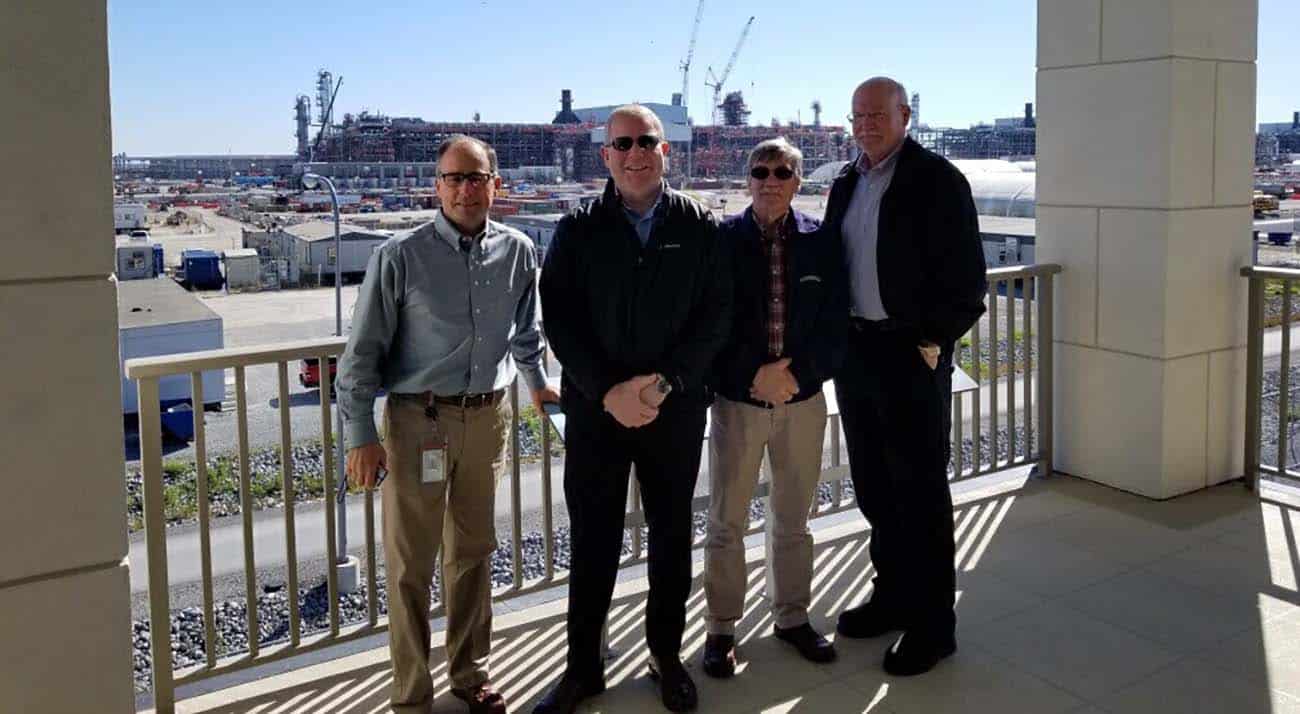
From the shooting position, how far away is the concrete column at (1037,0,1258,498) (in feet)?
14.4

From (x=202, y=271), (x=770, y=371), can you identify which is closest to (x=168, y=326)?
(x=770, y=371)

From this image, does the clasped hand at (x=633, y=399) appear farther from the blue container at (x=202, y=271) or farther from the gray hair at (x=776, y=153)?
the blue container at (x=202, y=271)

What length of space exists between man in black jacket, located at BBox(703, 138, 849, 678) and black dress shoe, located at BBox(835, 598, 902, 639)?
155mm

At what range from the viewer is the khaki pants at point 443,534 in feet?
8.48

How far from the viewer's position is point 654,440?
105 inches

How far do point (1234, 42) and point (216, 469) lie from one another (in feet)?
46.6

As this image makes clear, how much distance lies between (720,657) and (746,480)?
504mm

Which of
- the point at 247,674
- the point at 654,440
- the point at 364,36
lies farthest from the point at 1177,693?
the point at 364,36

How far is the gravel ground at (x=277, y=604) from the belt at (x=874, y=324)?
2.88 m

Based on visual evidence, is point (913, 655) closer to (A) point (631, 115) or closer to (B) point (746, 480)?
(B) point (746, 480)

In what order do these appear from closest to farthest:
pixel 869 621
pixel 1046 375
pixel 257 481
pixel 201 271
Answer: pixel 869 621, pixel 1046 375, pixel 257 481, pixel 201 271

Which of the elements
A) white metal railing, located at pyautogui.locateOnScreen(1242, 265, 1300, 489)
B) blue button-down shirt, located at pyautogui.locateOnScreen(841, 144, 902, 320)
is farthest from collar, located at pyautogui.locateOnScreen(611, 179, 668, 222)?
white metal railing, located at pyautogui.locateOnScreen(1242, 265, 1300, 489)

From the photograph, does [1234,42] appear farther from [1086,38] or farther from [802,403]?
[802,403]

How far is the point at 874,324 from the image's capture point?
304 cm
